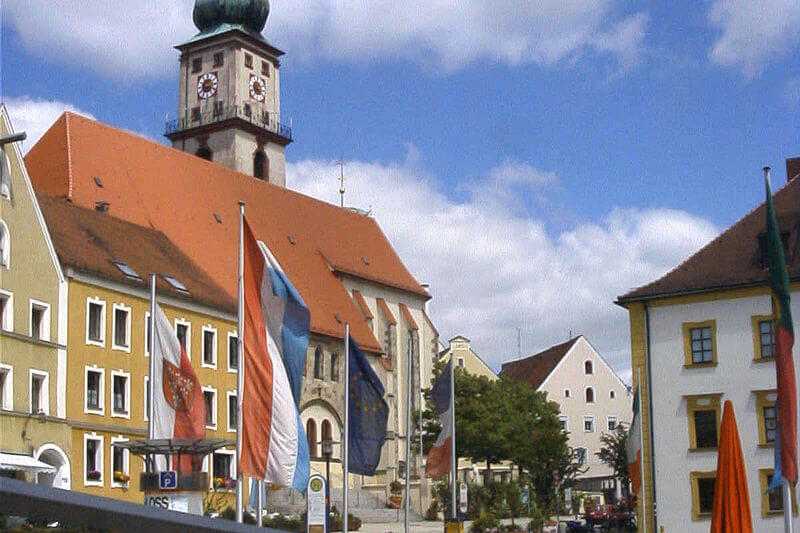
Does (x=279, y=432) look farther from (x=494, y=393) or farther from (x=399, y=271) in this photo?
(x=399, y=271)

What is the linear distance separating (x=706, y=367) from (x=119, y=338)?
21.4 meters

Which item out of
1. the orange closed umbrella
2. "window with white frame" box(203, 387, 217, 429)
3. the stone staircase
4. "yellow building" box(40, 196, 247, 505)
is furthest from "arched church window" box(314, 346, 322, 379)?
the orange closed umbrella

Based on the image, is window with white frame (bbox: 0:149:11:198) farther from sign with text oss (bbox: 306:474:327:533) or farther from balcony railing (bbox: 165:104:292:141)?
balcony railing (bbox: 165:104:292:141)

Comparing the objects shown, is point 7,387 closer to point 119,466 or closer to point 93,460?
point 93,460

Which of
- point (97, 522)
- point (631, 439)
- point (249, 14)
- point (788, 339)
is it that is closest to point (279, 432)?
point (788, 339)

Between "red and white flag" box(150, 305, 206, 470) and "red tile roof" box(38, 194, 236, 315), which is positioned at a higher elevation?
"red tile roof" box(38, 194, 236, 315)

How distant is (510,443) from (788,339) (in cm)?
4936

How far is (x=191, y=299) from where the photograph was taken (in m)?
49.5

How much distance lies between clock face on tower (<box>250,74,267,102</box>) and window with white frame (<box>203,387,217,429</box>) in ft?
121

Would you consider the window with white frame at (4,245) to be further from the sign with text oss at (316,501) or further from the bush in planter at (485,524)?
the bush in planter at (485,524)

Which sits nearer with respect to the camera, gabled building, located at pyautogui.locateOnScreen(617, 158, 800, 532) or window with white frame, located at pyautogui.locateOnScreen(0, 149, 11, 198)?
window with white frame, located at pyautogui.locateOnScreen(0, 149, 11, 198)

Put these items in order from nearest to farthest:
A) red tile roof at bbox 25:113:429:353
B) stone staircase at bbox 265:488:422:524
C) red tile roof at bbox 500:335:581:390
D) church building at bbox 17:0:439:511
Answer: stone staircase at bbox 265:488:422:524 → red tile roof at bbox 25:113:429:353 → church building at bbox 17:0:439:511 → red tile roof at bbox 500:335:581:390

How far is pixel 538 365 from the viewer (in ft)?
314

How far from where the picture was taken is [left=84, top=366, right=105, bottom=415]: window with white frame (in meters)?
43.4
